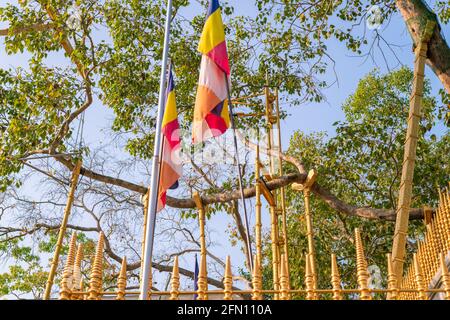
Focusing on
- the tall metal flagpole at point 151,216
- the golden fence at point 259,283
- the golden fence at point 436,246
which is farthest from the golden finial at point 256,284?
the golden fence at point 436,246

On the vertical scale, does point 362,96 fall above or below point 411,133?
above

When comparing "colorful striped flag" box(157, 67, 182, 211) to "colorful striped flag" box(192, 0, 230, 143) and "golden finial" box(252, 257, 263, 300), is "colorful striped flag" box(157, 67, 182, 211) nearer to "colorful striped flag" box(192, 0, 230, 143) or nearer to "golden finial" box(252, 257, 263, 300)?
"colorful striped flag" box(192, 0, 230, 143)

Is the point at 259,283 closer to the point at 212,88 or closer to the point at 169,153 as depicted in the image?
the point at 169,153

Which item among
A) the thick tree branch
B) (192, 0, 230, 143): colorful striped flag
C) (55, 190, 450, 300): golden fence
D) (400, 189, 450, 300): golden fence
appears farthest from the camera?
the thick tree branch

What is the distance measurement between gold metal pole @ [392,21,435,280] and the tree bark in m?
0.50

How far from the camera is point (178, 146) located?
4.46 meters

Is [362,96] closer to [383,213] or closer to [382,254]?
[382,254]

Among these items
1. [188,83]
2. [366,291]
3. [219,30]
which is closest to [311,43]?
[188,83]

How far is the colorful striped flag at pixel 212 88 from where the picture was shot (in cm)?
450

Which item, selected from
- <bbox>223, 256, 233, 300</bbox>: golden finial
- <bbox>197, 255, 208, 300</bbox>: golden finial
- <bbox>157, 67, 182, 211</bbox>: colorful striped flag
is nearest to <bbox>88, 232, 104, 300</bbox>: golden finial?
<bbox>197, 255, 208, 300</bbox>: golden finial

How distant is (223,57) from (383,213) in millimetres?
3933

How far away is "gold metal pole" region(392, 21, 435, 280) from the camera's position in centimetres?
437

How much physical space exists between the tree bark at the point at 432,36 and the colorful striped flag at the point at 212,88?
2.26 meters

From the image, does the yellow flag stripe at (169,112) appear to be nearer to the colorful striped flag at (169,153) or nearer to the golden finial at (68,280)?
the colorful striped flag at (169,153)
